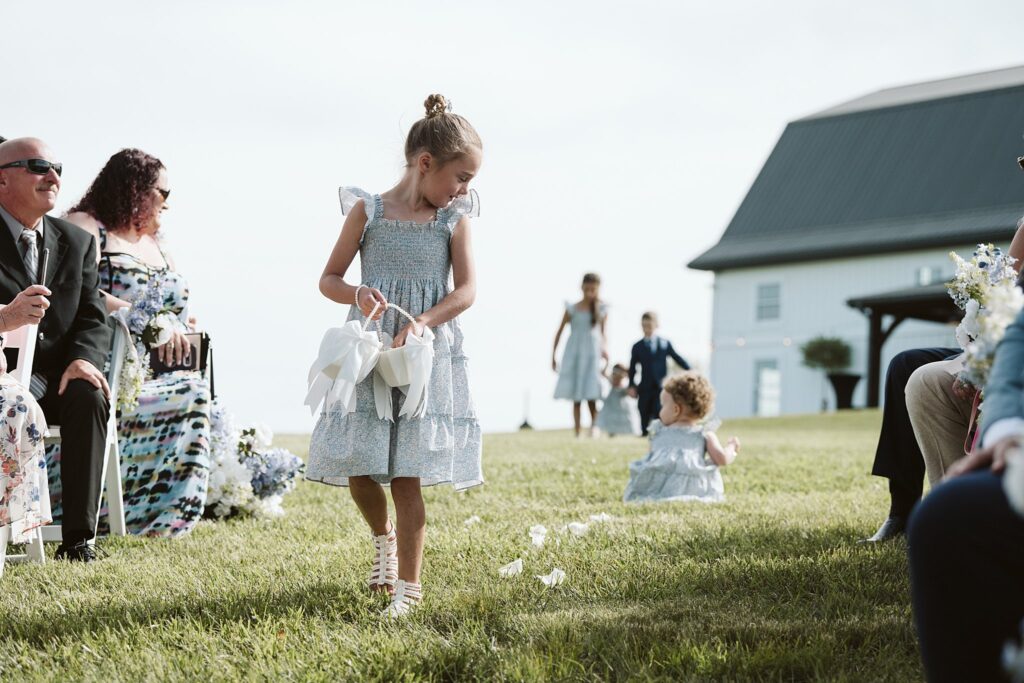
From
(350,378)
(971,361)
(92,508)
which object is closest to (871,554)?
(350,378)

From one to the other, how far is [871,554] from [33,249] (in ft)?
12.2

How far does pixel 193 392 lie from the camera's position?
243 inches

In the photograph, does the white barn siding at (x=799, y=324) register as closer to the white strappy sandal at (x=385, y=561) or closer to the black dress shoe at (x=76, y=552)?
the black dress shoe at (x=76, y=552)

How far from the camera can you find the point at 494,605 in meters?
3.63

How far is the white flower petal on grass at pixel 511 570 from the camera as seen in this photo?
13.6 ft

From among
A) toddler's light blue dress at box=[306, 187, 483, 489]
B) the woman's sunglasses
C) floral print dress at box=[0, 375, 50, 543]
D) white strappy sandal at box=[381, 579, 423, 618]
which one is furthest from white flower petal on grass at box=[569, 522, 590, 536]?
the woman's sunglasses

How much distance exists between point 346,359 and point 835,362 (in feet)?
99.2

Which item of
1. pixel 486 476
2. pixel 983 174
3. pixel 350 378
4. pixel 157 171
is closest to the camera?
pixel 350 378

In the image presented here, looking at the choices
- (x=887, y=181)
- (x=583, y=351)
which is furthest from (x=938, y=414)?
(x=887, y=181)

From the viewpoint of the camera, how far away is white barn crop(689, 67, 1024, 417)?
3183cm

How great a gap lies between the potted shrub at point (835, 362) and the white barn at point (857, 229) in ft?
1.23

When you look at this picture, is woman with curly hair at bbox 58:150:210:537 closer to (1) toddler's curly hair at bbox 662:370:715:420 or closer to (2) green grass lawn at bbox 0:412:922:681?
(2) green grass lawn at bbox 0:412:922:681

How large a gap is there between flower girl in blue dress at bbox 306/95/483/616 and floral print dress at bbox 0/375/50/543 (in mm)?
1170

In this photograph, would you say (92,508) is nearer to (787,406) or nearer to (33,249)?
(33,249)
